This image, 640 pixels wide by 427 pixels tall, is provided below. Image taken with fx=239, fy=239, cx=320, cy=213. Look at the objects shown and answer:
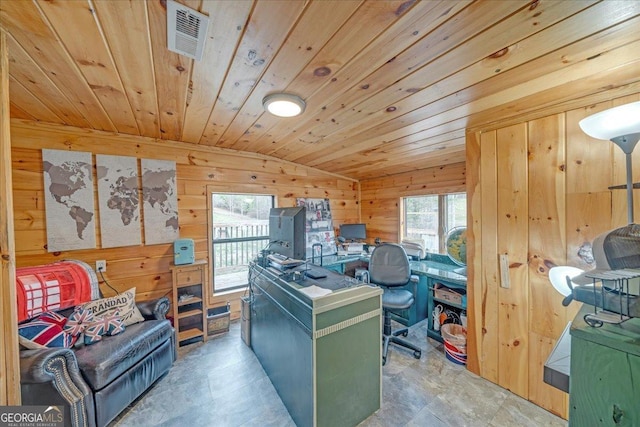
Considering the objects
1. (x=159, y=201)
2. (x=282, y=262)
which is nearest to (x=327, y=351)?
(x=282, y=262)

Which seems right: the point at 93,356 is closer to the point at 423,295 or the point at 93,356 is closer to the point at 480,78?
the point at 480,78

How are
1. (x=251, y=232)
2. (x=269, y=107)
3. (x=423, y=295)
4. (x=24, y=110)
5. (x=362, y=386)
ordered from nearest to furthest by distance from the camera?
(x=362, y=386), (x=269, y=107), (x=24, y=110), (x=423, y=295), (x=251, y=232)

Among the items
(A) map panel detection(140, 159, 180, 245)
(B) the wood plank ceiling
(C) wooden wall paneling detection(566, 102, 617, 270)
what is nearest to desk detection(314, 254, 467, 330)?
(C) wooden wall paneling detection(566, 102, 617, 270)

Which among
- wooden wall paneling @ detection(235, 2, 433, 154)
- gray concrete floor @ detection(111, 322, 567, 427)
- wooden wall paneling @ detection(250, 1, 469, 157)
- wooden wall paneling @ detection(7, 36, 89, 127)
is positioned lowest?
gray concrete floor @ detection(111, 322, 567, 427)

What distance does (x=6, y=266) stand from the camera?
3.41 feet

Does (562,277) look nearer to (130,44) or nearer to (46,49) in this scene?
(130,44)

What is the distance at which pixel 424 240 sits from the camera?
3.54m

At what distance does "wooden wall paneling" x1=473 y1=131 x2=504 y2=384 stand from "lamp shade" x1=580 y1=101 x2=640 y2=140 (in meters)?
0.77

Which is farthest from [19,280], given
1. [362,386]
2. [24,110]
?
[362,386]

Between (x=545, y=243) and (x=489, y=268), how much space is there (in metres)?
0.43

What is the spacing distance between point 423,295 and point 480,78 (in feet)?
8.47

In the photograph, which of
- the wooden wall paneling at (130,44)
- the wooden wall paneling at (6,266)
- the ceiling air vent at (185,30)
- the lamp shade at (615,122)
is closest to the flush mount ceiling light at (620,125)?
the lamp shade at (615,122)

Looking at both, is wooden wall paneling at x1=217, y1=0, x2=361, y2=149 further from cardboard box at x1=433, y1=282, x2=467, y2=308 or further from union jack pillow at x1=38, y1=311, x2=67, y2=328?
cardboard box at x1=433, y1=282, x2=467, y2=308

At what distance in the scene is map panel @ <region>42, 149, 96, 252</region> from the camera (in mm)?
2227
